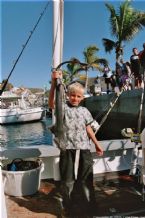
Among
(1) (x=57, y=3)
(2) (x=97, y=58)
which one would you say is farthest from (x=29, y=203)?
(2) (x=97, y=58)

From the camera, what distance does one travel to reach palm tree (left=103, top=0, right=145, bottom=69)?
2555 centimetres

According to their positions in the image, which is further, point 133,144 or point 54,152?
point 133,144

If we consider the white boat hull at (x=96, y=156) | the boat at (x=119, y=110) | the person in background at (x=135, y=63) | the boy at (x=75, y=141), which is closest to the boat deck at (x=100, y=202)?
the white boat hull at (x=96, y=156)

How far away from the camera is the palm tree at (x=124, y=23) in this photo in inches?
1006

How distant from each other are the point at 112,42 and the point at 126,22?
1.84 m

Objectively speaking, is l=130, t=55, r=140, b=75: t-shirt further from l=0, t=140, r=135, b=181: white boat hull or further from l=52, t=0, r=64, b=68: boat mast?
l=52, t=0, r=64, b=68: boat mast

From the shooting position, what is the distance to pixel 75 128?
3727 millimetres

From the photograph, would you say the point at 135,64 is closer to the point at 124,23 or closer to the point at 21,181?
the point at 21,181

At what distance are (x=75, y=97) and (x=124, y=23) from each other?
76.1ft

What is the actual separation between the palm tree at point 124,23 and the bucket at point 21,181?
21726 mm

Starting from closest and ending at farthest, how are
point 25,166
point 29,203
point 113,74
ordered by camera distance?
point 29,203
point 25,166
point 113,74

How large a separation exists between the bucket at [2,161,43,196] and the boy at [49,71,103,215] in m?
0.74

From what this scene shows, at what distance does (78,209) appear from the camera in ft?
13.0

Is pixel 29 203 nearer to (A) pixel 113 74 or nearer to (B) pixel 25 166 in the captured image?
(B) pixel 25 166
